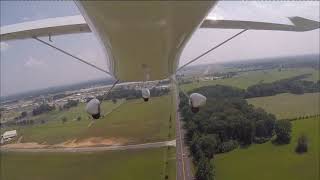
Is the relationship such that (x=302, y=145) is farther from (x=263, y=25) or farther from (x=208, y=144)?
(x=263, y=25)

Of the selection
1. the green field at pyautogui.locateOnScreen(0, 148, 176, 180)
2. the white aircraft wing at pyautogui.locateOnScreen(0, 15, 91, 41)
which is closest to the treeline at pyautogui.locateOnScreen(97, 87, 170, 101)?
the green field at pyautogui.locateOnScreen(0, 148, 176, 180)

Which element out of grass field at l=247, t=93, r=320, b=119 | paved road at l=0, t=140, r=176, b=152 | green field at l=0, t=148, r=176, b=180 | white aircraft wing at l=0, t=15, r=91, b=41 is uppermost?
white aircraft wing at l=0, t=15, r=91, b=41

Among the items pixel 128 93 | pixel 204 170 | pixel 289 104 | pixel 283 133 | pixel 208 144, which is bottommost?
pixel 204 170

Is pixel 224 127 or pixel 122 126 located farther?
pixel 224 127

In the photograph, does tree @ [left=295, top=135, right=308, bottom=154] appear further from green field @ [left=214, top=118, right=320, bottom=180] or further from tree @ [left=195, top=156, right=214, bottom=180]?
tree @ [left=195, top=156, right=214, bottom=180]

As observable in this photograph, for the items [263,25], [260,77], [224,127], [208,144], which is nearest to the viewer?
[263,25]

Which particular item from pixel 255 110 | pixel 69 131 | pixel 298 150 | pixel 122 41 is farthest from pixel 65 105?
pixel 122 41

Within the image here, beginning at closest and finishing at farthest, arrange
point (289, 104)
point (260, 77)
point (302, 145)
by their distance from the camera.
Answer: point (302, 145) → point (289, 104) → point (260, 77)

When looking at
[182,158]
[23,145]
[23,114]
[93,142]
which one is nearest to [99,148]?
[93,142]
